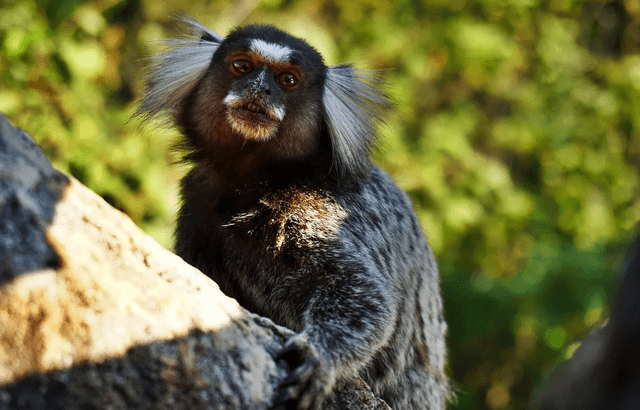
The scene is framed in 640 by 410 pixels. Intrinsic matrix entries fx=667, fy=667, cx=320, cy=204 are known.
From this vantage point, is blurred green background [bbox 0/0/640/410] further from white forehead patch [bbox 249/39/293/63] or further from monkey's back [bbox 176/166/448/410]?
monkey's back [bbox 176/166/448/410]

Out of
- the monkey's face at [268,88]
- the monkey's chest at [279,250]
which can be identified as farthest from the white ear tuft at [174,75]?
the monkey's chest at [279,250]

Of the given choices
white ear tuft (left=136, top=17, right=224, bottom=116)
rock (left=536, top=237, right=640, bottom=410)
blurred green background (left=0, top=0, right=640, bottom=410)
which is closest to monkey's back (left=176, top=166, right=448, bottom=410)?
white ear tuft (left=136, top=17, right=224, bottom=116)

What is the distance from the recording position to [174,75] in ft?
11.8

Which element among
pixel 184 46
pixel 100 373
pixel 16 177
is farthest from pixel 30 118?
pixel 100 373

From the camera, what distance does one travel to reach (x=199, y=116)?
3336 millimetres

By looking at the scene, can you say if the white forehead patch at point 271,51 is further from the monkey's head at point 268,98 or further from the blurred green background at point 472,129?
the blurred green background at point 472,129

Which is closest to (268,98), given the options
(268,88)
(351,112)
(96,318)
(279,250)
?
(268,88)

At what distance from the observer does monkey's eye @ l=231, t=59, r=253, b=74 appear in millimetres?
3262

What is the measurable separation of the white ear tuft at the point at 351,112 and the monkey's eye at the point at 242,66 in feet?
1.37

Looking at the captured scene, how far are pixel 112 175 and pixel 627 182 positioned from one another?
18.2 ft

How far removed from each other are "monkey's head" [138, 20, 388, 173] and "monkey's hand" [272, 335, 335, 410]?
116 cm

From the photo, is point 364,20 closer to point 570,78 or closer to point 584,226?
point 570,78

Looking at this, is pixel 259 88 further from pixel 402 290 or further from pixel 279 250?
pixel 402 290

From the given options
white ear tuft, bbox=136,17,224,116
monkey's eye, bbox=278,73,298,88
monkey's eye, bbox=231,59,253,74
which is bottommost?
white ear tuft, bbox=136,17,224,116
